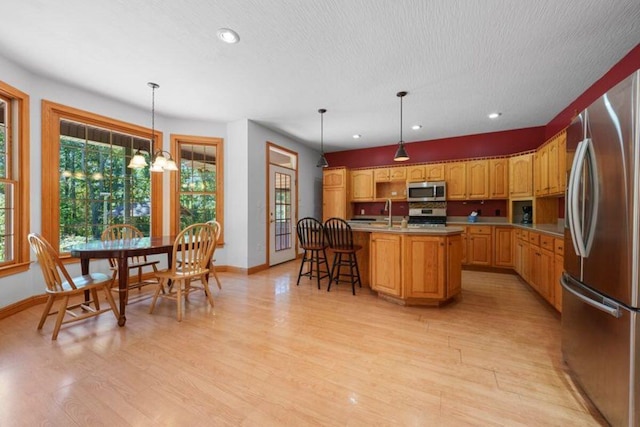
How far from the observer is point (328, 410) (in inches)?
55.7

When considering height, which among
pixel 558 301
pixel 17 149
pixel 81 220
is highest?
pixel 17 149

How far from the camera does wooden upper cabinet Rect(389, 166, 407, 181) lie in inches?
219

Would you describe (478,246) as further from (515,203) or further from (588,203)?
(588,203)

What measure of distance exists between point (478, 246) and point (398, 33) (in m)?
3.97

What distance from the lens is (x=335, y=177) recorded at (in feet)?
20.2

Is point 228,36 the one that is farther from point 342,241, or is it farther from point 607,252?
point 607,252

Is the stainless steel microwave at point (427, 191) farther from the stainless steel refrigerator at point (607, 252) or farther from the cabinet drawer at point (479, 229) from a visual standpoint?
the stainless steel refrigerator at point (607, 252)

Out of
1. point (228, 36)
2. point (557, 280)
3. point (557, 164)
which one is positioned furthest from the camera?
point (557, 164)

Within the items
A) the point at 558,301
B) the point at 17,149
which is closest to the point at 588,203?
the point at 558,301

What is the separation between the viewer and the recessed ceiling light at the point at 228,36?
2.16 meters

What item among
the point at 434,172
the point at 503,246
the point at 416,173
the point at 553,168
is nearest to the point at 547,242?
the point at 553,168

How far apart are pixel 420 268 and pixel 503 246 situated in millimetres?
2620

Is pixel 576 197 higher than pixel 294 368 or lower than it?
higher

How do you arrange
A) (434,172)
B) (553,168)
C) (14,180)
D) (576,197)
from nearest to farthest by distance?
(576,197) < (14,180) < (553,168) < (434,172)
